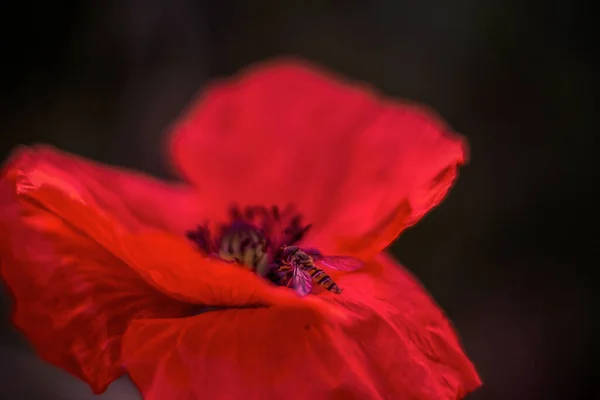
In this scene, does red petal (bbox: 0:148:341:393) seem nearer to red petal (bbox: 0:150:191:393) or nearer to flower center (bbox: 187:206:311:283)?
red petal (bbox: 0:150:191:393)

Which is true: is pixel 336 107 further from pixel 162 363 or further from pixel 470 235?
pixel 470 235

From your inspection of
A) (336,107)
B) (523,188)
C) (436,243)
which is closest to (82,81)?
(336,107)

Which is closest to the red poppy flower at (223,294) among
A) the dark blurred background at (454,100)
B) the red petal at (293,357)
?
the red petal at (293,357)

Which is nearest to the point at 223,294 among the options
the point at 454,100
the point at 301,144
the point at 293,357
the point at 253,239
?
the point at 293,357

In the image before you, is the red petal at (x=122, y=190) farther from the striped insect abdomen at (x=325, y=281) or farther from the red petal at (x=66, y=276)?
the striped insect abdomen at (x=325, y=281)

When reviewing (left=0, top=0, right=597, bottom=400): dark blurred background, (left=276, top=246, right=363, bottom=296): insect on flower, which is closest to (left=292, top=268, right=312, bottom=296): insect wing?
(left=276, top=246, right=363, bottom=296): insect on flower

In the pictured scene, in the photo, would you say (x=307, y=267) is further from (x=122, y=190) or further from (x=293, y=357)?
(x=122, y=190)
